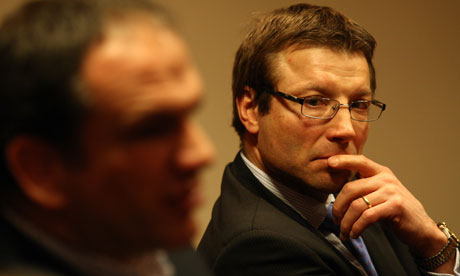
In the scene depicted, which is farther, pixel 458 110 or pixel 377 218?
pixel 458 110

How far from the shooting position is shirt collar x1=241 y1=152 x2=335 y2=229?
1.37 meters

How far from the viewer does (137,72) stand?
2.06 feet

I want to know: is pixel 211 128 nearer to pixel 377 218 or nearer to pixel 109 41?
pixel 377 218

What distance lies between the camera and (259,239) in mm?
1167

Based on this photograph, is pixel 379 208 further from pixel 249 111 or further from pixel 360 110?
pixel 249 111

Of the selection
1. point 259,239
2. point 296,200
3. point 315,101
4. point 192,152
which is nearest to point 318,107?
point 315,101

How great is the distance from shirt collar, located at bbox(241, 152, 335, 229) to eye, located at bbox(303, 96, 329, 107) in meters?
0.22

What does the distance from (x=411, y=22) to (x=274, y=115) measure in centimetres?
135

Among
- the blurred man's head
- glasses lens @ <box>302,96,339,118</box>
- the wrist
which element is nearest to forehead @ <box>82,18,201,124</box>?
the blurred man's head

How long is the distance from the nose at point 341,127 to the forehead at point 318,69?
66 millimetres

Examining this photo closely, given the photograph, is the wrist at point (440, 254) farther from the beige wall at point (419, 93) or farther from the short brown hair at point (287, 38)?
the beige wall at point (419, 93)

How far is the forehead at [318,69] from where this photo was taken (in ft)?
4.33

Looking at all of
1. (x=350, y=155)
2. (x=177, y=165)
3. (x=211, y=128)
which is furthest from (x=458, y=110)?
(x=177, y=165)

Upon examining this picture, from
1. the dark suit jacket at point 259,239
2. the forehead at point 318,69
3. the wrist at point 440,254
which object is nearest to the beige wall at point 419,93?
the forehead at point 318,69
